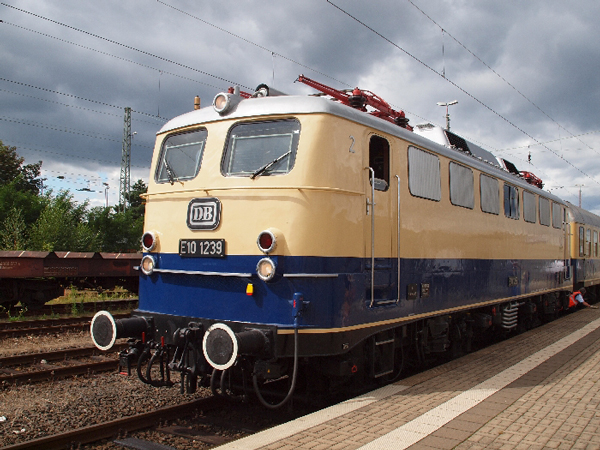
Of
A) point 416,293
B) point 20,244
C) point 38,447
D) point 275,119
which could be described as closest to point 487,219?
point 416,293

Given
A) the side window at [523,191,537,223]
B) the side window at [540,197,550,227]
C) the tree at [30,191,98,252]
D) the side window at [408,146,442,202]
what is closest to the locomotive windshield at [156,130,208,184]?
the side window at [408,146,442,202]

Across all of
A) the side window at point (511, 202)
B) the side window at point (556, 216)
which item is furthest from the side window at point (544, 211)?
the side window at point (511, 202)

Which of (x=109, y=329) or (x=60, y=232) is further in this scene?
(x=60, y=232)

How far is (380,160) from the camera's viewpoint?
6.37 m

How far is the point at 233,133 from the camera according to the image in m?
6.09

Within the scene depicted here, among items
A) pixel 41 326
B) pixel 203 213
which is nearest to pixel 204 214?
pixel 203 213

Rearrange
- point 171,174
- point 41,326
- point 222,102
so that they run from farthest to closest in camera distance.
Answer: point 41,326 → point 171,174 → point 222,102

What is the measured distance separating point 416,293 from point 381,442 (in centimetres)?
284

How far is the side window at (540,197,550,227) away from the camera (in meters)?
12.8

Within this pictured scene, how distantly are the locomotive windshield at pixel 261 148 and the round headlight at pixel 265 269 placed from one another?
0.97 m

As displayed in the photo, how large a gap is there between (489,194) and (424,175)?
2.85m

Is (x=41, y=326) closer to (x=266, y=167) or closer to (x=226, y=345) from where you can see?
(x=226, y=345)

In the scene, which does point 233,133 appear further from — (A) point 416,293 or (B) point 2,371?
(B) point 2,371

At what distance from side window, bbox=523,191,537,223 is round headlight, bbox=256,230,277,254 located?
7.97m
